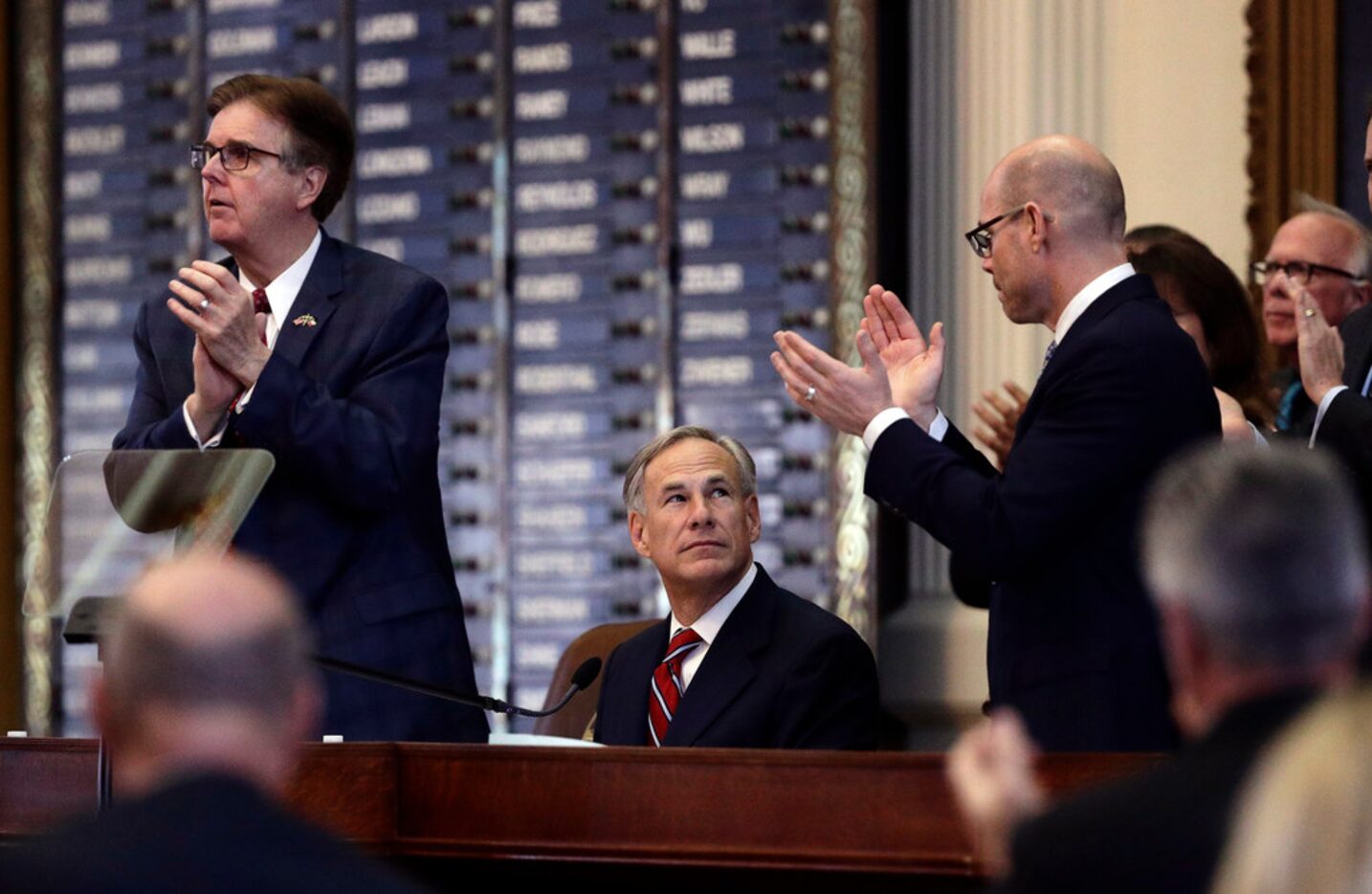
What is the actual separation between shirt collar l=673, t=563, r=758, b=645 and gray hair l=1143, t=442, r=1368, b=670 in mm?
2168

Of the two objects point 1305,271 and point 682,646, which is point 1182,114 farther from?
point 682,646

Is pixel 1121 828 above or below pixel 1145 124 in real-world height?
below

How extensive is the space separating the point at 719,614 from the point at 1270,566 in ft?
7.37

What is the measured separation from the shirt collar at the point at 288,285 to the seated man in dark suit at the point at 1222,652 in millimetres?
2092

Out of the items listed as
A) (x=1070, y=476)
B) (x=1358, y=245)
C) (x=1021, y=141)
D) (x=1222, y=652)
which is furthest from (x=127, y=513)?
(x=1021, y=141)

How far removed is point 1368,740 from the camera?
121 cm

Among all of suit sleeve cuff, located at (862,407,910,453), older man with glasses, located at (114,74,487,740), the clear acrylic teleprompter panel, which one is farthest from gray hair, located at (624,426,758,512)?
the clear acrylic teleprompter panel

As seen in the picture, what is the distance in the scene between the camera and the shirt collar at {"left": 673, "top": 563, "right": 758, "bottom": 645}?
11.9 feet

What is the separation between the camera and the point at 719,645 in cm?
353

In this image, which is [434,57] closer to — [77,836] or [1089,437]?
[1089,437]

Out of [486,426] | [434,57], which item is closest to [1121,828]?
[486,426]

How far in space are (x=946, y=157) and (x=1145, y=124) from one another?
0.51 meters

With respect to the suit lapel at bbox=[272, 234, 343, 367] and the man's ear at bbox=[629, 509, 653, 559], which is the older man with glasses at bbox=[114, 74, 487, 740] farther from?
the man's ear at bbox=[629, 509, 653, 559]

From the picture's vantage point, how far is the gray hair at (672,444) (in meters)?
3.83
